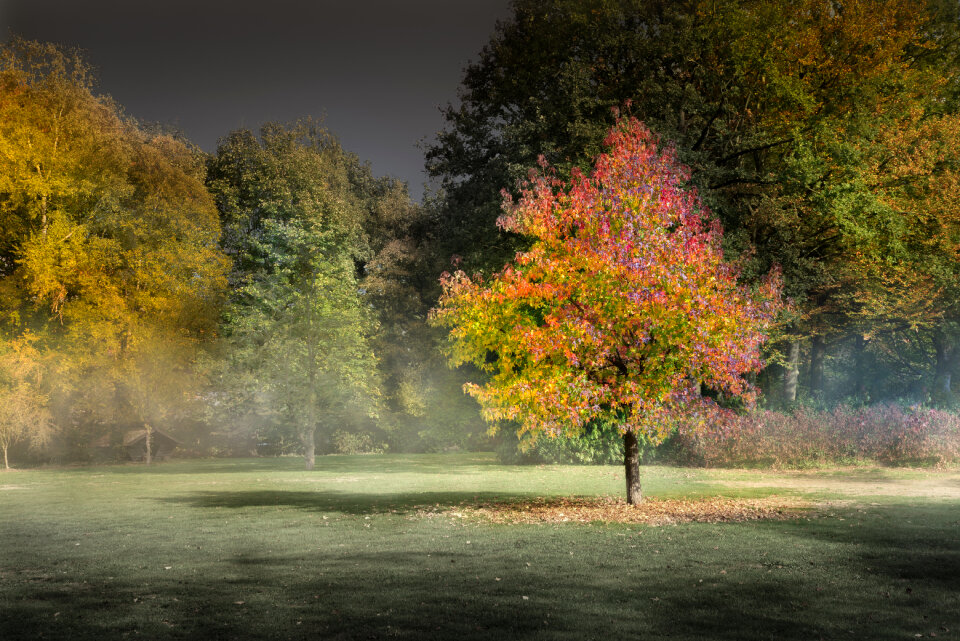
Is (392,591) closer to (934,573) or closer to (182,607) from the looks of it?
(182,607)

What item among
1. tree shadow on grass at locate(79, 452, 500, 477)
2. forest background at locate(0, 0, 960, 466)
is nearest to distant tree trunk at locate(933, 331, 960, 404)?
forest background at locate(0, 0, 960, 466)

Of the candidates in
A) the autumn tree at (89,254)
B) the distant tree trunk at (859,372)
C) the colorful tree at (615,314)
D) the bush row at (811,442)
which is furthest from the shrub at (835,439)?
the autumn tree at (89,254)

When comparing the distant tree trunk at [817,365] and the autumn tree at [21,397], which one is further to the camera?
the distant tree trunk at [817,365]

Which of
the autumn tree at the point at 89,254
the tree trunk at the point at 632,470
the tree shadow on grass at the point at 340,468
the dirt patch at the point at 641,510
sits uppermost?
the autumn tree at the point at 89,254

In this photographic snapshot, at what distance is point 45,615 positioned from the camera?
8531 mm

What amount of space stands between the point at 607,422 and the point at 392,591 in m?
9.59

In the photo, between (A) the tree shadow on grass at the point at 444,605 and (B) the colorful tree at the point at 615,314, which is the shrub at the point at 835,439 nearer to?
(B) the colorful tree at the point at 615,314

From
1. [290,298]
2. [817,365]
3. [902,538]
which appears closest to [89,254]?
[290,298]

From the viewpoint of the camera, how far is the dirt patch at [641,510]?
54.2 feet

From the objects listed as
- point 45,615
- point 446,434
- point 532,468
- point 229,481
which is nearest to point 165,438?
point 446,434

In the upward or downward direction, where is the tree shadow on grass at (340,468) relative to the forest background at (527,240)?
A: downward

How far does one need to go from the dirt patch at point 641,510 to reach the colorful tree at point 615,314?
1787 millimetres

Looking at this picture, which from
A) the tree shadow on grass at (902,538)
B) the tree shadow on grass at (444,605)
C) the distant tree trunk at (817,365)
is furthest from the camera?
the distant tree trunk at (817,365)

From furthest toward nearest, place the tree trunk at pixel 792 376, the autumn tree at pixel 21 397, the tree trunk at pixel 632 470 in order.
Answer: the tree trunk at pixel 792 376 < the autumn tree at pixel 21 397 < the tree trunk at pixel 632 470
